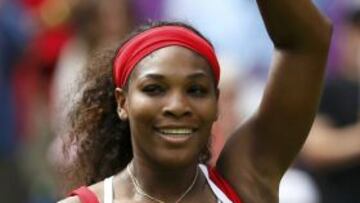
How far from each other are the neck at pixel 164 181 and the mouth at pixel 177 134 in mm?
237

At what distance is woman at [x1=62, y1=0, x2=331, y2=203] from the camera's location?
5.70 metres

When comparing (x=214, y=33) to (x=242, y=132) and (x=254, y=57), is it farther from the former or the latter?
(x=242, y=132)

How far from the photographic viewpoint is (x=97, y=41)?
978cm

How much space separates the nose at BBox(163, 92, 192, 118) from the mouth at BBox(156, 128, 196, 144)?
54mm

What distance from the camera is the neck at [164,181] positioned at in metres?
5.91

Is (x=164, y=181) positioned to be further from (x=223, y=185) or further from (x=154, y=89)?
(x=154, y=89)

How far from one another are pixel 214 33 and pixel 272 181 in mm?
4424

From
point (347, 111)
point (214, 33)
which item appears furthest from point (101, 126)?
point (214, 33)

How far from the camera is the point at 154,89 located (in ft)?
18.8

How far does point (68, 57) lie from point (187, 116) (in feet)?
14.1

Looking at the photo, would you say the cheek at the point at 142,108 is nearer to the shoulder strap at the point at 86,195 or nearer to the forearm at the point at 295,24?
the shoulder strap at the point at 86,195

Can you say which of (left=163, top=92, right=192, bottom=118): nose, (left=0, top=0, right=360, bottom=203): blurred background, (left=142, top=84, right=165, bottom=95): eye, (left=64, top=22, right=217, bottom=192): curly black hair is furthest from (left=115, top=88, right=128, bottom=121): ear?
(left=0, top=0, right=360, bottom=203): blurred background

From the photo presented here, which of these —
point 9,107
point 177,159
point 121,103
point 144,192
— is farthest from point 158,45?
point 9,107

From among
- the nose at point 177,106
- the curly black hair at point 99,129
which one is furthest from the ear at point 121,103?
the nose at point 177,106
